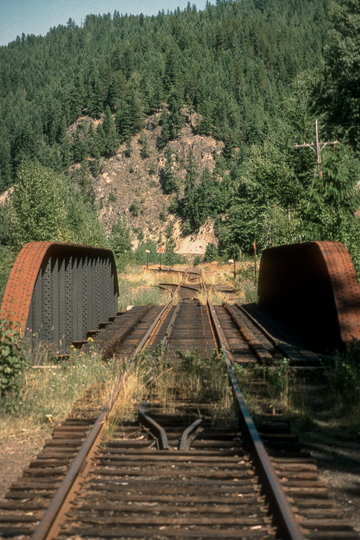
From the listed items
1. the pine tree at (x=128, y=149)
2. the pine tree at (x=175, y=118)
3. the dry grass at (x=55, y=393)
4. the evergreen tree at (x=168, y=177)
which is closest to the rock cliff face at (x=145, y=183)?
the pine tree at (x=128, y=149)

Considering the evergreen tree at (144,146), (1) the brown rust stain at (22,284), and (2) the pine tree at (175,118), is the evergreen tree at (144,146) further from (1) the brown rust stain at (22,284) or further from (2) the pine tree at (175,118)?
(1) the brown rust stain at (22,284)

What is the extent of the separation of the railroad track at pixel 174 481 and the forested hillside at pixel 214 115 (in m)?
8.91

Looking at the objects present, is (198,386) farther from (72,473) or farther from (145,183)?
(145,183)

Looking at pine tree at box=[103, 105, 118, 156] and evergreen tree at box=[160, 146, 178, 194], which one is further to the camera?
pine tree at box=[103, 105, 118, 156]

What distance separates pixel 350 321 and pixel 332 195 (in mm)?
9548

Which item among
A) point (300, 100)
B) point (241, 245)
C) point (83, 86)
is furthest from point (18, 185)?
point (83, 86)

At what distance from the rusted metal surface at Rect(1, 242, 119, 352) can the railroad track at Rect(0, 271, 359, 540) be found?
7.15 ft

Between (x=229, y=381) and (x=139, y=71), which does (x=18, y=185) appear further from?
(x=139, y=71)

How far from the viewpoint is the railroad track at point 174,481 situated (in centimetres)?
304

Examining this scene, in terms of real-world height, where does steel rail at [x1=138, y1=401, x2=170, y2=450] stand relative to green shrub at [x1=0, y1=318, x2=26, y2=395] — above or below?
below

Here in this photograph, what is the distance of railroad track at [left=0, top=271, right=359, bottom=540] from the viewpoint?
9.98 feet

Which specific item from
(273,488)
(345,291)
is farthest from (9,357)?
(345,291)

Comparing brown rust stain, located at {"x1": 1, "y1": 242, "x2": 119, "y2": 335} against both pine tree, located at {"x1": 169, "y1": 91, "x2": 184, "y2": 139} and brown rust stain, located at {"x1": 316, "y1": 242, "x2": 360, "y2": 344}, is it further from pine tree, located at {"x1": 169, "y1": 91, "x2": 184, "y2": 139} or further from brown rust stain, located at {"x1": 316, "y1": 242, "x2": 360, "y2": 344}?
pine tree, located at {"x1": 169, "y1": 91, "x2": 184, "y2": 139}

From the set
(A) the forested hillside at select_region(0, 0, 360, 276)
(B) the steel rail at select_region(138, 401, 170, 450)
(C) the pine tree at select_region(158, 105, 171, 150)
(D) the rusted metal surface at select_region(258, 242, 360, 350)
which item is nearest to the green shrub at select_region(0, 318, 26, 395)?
(B) the steel rail at select_region(138, 401, 170, 450)
